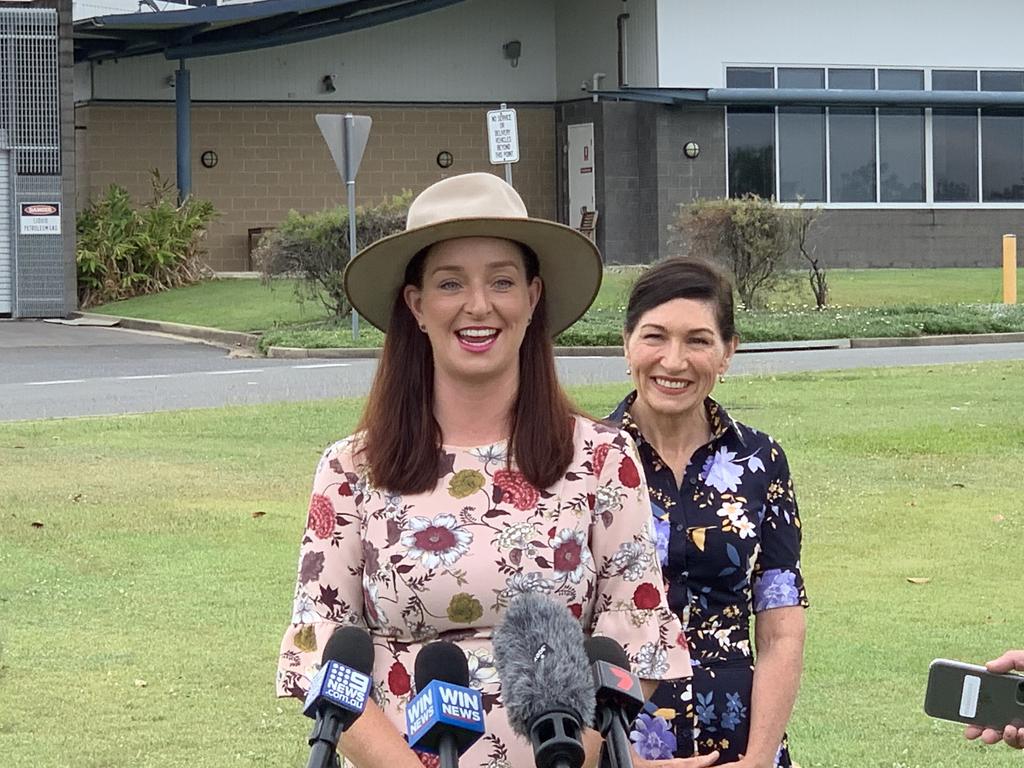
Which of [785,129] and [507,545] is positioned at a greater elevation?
[785,129]

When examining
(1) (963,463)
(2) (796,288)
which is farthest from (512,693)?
(2) (796,288)

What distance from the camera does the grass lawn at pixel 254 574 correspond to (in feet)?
22.2

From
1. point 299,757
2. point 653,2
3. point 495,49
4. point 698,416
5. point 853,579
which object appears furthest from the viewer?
point 495,49

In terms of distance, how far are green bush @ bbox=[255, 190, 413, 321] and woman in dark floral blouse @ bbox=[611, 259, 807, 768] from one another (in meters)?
23.8

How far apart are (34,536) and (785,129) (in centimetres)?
3208

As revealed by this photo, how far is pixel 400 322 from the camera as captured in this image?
356 centimetres

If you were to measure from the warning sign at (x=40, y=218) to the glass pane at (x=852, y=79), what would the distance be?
16719 mm

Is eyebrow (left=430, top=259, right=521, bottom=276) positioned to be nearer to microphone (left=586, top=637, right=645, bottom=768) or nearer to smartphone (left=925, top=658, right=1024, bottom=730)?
smartphone (left=925, top=658, right=1024, bottom=730)

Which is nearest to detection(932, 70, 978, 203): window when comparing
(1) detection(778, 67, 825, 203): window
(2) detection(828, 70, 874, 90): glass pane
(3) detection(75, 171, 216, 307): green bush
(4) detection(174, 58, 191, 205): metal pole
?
(2) detection(828, 70, 874, 90): glass pane

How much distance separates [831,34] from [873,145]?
263cm

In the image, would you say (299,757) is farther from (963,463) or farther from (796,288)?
(796,288)

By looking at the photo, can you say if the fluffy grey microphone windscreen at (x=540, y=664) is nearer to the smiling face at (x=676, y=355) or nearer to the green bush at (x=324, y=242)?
the smiling face at (x=676, y=355)

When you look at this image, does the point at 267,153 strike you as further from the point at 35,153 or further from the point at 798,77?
the point at 798,77

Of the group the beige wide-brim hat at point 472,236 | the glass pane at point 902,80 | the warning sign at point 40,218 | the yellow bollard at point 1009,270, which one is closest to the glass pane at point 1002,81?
the glass pane at point 902,80
